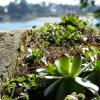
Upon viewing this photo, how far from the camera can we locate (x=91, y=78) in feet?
12.6

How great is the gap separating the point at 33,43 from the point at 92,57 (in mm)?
1407

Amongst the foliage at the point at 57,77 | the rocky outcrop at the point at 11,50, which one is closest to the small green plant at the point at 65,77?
the foliage at the point at 57,77

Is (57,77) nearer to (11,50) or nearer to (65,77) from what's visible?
(65,77)

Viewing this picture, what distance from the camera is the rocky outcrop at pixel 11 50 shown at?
4.07 metres

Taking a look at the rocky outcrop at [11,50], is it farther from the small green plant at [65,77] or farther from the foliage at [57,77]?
the small green plant at [65,77]

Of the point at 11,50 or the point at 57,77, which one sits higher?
the point at 11,50

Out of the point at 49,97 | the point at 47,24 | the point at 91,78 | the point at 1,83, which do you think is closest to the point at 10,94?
the point at 1,83

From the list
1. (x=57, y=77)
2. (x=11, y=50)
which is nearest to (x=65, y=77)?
(x=57, y=77)

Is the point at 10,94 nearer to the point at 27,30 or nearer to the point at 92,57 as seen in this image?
the point at 92,57

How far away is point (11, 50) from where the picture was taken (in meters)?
4.64

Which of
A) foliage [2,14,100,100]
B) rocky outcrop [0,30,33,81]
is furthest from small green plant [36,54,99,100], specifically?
rocky outcrop [0,30,33,81]

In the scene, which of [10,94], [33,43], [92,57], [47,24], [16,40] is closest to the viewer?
[10,94]

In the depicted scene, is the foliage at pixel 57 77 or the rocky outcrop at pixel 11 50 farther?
the rocky outcrop at pixel 11 50

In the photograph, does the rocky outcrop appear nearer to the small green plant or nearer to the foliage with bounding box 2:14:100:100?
the foliage with bounding box 2:14:100:100
